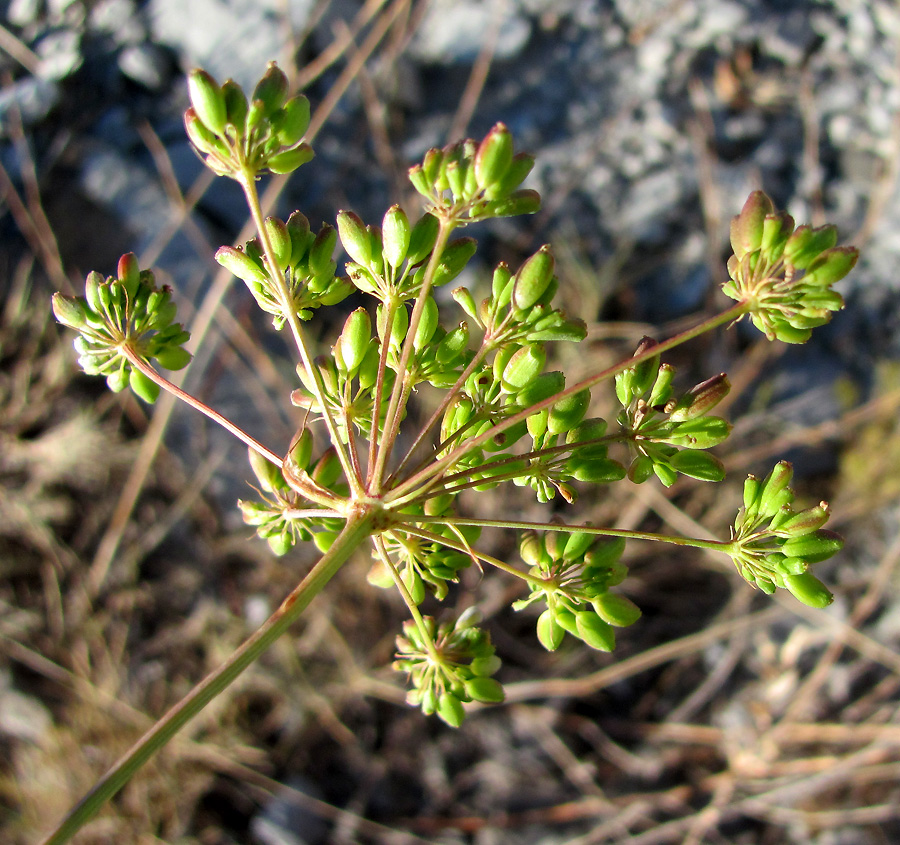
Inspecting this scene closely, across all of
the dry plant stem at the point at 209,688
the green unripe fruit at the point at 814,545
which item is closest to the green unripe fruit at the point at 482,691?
the dry plant stem at the point at 209,688

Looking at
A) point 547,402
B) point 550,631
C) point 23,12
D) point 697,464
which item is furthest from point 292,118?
point 23,12

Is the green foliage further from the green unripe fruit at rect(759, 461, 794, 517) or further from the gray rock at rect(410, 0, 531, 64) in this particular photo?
the gray rock at rect(410, 0, 531, 64)

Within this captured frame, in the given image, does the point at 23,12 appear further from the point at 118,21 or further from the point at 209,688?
the point at 209,688

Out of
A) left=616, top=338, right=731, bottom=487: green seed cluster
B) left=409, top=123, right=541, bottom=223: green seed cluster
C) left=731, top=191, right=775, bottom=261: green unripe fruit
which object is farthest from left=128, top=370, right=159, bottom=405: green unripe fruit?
left=731, top=191, right=775, bottom=261: green unripe fruit

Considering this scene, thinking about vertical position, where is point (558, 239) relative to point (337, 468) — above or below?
below

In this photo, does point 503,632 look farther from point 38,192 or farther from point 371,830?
point 38,192

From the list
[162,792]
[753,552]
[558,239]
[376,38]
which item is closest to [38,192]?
[376,38]

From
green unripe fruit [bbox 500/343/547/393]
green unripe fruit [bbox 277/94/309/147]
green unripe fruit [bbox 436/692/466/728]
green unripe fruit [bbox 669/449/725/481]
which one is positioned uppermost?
green unripe fruit [bbox 277/94/309/147]
